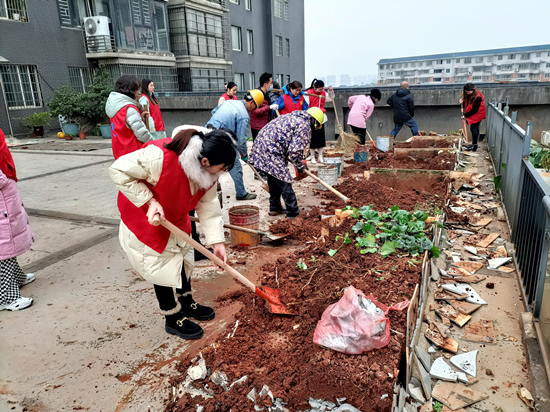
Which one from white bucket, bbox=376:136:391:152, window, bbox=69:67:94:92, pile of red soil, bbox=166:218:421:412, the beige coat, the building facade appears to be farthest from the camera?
the building facade

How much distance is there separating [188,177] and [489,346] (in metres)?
2.61

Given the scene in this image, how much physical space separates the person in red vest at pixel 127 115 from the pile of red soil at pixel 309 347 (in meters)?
2.27

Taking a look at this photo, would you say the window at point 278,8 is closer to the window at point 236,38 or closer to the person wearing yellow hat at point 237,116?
the window at point 236,38

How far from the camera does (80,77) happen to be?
17.2 m

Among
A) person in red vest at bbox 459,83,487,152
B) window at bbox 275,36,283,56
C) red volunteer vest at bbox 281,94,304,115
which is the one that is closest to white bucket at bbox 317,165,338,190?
red volunteer vest at bbox 281,94,304,115

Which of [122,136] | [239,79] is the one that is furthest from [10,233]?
[239,79]

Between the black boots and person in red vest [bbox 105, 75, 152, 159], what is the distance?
219cm

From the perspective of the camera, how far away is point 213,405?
7.55 ft

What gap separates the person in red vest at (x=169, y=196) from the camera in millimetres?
2361

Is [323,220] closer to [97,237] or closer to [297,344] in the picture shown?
[297,344]

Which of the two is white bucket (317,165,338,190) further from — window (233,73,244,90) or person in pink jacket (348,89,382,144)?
window (233,73,244,90)

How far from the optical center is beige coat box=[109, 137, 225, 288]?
7.73ft

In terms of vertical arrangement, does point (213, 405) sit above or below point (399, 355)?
below

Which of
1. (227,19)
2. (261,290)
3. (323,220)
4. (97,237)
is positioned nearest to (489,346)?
(261,290)
